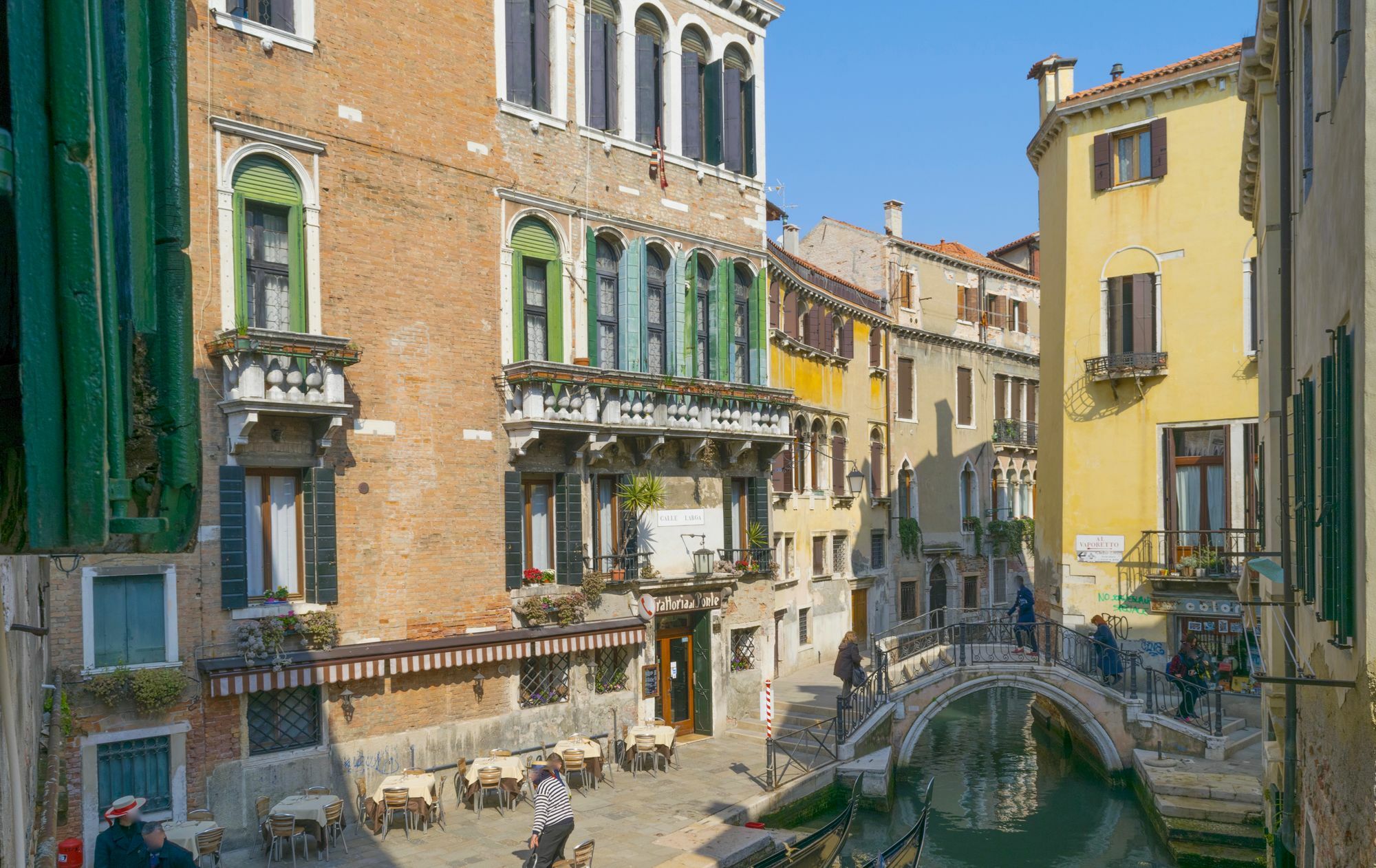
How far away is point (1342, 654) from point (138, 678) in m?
11.7

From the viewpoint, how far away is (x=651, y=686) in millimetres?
18266

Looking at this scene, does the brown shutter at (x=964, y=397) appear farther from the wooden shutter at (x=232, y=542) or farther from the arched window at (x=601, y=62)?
the wooden shutter at (x=232, y=542)

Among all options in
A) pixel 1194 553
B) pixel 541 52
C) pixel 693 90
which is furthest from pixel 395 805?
pixel 1194 553

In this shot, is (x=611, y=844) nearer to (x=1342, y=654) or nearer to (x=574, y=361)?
(x=574, y=361)

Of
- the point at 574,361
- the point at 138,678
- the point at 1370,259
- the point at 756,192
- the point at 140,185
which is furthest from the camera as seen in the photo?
the point at 756,192

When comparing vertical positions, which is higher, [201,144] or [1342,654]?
[201,144]

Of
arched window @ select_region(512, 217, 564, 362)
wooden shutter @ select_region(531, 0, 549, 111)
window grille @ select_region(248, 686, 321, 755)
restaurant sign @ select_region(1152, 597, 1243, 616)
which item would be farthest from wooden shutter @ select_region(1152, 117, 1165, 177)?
window grille @ select_region(248, 686, 321, 755)

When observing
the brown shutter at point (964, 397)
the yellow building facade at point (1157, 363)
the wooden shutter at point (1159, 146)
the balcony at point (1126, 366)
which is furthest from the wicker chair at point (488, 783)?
the brown shutter at point (964, 397)

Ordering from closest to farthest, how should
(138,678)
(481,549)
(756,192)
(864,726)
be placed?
(138,678)
(481,549)
(864,726)
(756,192)

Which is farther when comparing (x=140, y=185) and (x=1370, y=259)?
(x=1370, y=259)

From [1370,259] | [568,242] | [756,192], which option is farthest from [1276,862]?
[756,192]

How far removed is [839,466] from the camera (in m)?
29.3

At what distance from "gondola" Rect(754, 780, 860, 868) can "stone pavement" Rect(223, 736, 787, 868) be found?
1.24m

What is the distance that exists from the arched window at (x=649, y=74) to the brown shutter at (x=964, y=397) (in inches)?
732
